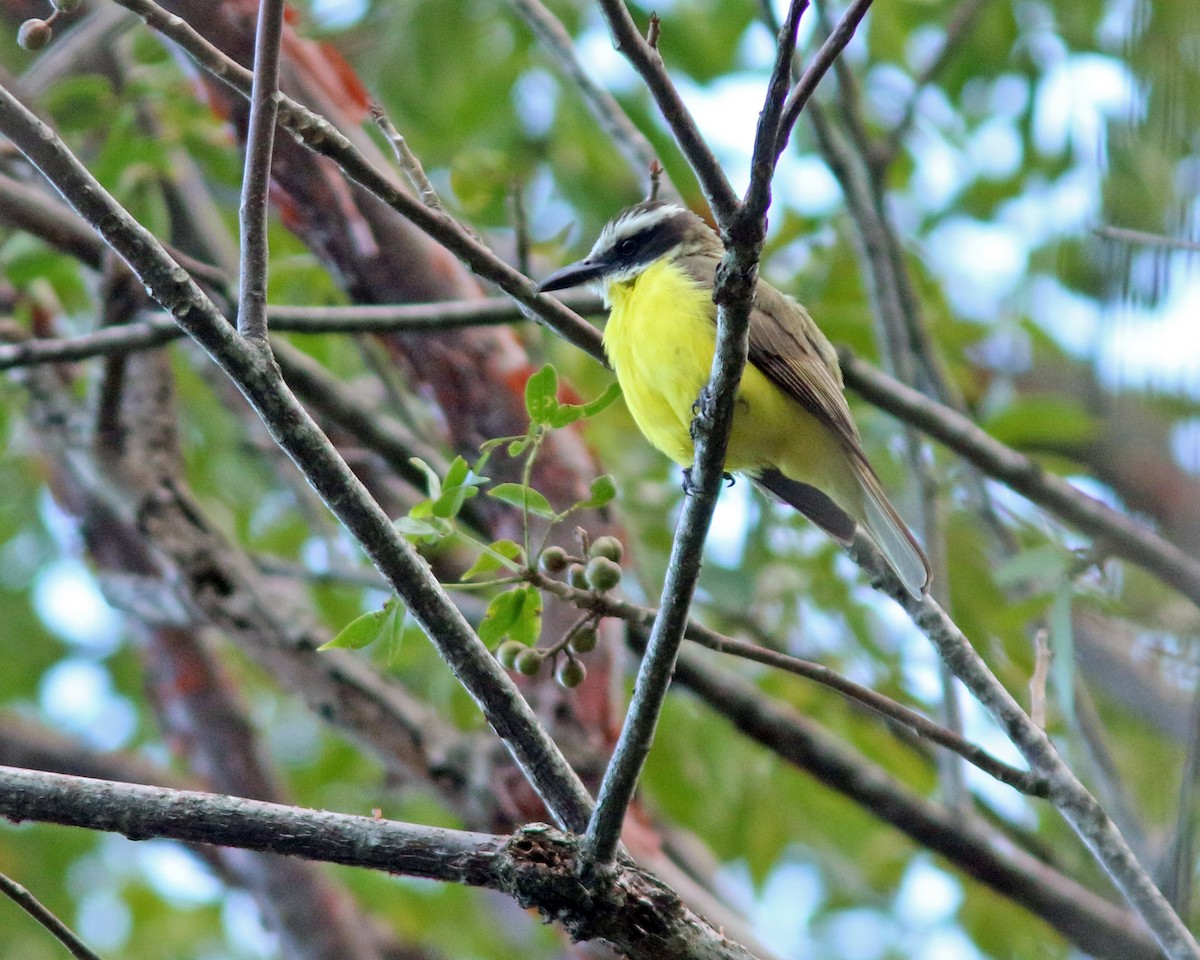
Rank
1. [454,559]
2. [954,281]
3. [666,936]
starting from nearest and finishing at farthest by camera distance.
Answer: [666,936]
[454,559]
[954,281]

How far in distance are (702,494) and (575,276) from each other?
2.19 meters

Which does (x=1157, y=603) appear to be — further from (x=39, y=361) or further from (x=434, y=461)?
(x=39, y=361)

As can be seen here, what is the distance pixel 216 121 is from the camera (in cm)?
542

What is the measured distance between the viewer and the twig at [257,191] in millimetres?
2525

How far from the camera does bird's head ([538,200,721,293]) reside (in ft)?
15.1

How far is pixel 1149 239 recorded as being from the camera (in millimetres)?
2436

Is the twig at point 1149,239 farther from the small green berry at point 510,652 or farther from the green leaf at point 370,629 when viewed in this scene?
the green leaf at point 370,629

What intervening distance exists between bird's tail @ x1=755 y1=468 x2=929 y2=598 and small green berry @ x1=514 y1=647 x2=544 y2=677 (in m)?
1.22

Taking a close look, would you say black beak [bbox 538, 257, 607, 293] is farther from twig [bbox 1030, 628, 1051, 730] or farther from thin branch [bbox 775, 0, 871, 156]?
thin branch [bbox 775, 0, 871, 156]

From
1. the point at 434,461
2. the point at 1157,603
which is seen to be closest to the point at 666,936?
the point at 434,461

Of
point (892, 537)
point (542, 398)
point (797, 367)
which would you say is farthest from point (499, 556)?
point (797, 367)

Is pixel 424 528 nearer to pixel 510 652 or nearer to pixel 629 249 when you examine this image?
pixel 510 652

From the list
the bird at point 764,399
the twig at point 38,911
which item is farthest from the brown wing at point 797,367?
the twig at point 38,911

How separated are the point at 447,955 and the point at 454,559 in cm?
335
